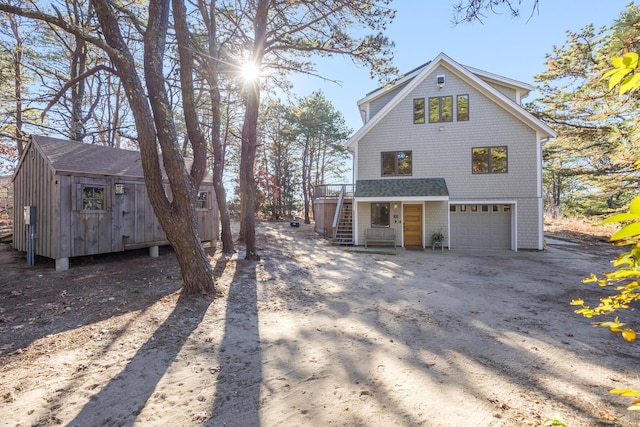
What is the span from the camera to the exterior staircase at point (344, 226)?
15.1 m

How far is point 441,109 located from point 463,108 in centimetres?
93

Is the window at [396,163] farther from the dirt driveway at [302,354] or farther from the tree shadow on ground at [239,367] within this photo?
the tree shadow on ground at [239,367]

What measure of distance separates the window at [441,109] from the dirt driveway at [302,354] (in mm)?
8924

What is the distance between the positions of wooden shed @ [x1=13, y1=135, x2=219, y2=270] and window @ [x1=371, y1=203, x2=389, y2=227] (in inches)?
358

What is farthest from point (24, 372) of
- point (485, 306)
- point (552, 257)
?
point (552, 257)

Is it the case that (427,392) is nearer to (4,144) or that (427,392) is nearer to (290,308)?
(290,308)

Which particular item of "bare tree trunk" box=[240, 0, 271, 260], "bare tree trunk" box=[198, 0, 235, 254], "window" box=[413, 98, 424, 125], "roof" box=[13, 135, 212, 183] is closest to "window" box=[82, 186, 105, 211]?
"roof" box=[13, 135, 212, 183]

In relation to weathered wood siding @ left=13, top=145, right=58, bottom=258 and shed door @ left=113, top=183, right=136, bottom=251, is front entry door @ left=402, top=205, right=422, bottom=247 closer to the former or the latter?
shed door @ left=113, top=183, right=136, bottom=251

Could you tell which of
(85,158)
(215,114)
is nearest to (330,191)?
(215,114)

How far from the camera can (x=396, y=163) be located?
14758mm

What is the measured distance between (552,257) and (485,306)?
789cm

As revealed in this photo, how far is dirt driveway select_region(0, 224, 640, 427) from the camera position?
111 inches

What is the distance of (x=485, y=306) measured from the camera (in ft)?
19.2

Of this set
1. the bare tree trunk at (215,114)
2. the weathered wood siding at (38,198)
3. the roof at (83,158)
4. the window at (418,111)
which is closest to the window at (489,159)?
the window at (418,111)
